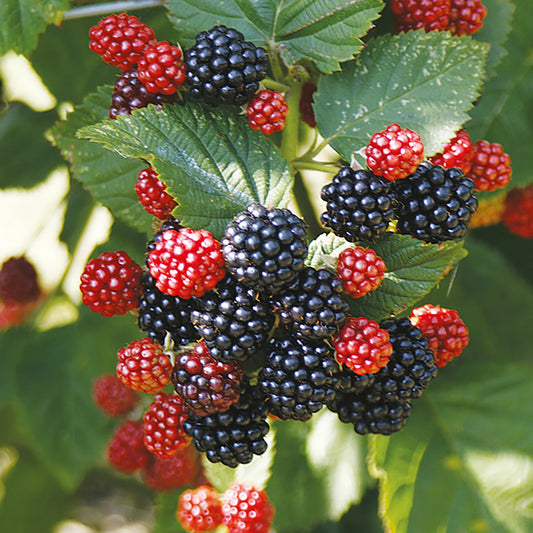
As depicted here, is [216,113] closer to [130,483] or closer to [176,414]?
[176,414]

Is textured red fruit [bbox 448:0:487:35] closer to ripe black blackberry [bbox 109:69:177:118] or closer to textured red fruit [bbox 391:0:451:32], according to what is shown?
textured red fruit [bbox 391:0:451:32]

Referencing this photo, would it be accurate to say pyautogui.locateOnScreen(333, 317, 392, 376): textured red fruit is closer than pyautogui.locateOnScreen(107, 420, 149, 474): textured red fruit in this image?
Yes

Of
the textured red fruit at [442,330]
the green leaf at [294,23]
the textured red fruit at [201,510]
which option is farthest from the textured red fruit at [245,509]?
the green leaf at [294,23]

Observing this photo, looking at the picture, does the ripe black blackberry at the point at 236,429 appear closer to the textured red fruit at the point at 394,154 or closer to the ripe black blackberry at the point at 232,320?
the ripe black blackberry at the point at 232,320

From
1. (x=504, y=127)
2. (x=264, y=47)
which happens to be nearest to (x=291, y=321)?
(x=264, y=47)

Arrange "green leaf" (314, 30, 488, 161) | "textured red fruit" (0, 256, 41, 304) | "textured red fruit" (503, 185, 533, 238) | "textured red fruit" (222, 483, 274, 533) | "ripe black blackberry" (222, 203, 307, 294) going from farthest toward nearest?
1. "textured red fruit" (0, 256, 41, 304)
2. "textured red fruit" (503, 185, 533, 238)
3. "textured red fruit" (222, 483, 274, 533)
4. "green leaf" (314, 30, 488, 161)
5. "ripe black blackberry" (222, 203, 307, 294)

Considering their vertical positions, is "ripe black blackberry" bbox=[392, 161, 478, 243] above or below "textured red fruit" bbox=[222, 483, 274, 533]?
above

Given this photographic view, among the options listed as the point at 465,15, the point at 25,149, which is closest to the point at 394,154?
the point at 465,15

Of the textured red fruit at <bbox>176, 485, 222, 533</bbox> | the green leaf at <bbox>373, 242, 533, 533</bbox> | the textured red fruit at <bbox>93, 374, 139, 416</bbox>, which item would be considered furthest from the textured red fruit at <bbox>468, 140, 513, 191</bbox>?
the textured red fruit at <bbox>93, 374, 139, 416</bbox>
